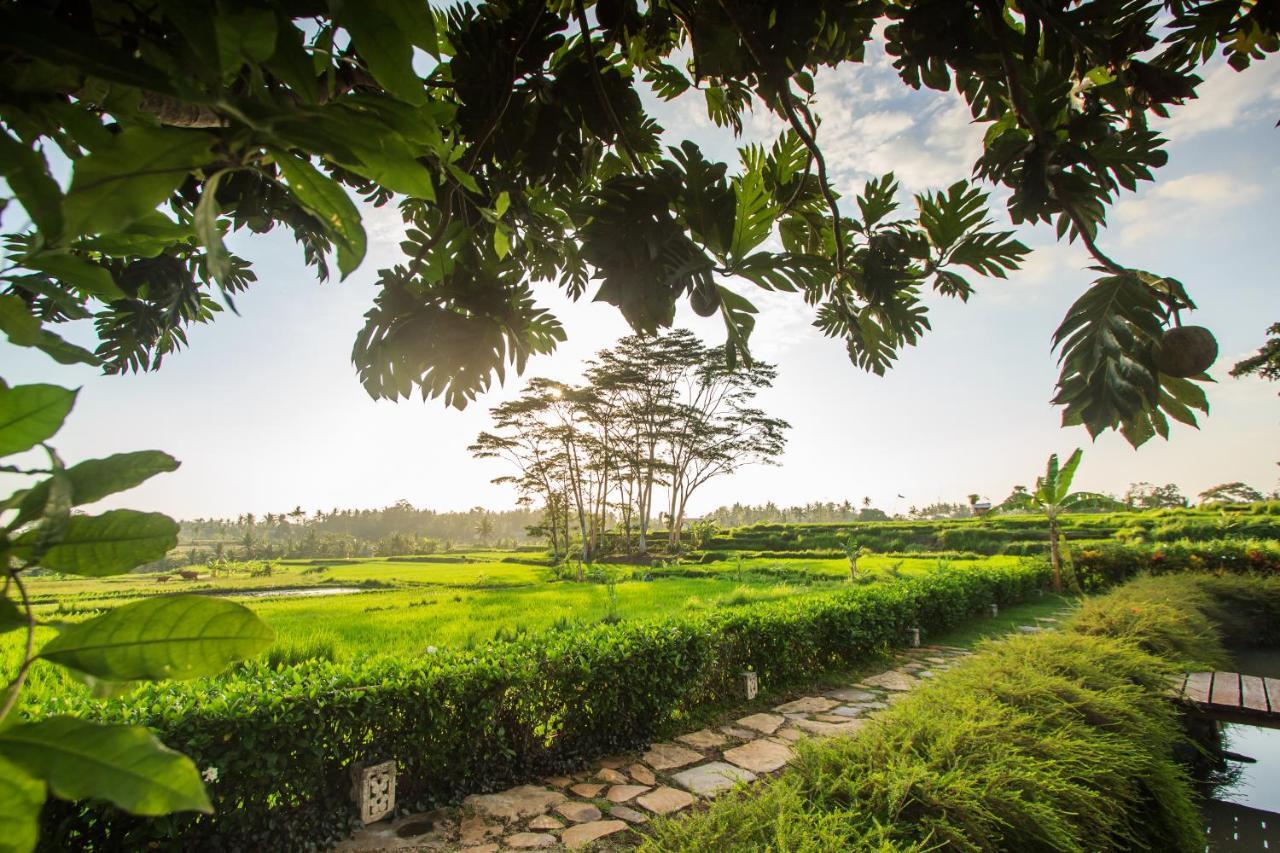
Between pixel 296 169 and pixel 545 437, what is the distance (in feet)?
99.4

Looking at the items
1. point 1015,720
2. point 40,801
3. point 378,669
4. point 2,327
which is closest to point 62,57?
point 2,327

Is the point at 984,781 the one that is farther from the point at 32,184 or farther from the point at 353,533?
the point at 353,533

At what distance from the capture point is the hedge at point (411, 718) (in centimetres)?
268

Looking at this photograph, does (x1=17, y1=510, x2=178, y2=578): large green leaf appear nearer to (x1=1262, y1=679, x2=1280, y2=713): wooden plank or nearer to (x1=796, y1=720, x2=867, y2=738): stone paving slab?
(x1=796, y1=720, x2=867, y2=738): stone paving slab

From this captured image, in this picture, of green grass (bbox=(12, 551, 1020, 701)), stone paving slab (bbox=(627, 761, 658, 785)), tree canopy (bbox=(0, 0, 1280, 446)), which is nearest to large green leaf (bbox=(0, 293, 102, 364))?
tree canopy (bbox=(0, 0, 1280, 446))

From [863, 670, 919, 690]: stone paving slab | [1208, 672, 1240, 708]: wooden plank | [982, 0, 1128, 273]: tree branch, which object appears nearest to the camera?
[982, 0, 1128, 273]: tree branch

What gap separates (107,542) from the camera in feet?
1.13

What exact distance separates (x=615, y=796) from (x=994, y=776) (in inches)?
86.2

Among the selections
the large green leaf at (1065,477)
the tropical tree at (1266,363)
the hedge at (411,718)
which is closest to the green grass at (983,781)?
the hedge at (411,718)

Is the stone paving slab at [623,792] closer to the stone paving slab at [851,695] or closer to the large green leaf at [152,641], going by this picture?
the stone paving slab at [851,695]

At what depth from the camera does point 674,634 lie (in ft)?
16.1

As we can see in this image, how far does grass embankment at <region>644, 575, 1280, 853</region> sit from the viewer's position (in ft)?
6.33

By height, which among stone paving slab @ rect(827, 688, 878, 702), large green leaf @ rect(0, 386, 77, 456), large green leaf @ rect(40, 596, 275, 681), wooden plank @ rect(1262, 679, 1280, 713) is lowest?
stone paving slab @ rect(827, 688, 878, 702)

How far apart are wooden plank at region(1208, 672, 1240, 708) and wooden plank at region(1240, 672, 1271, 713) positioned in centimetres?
3
